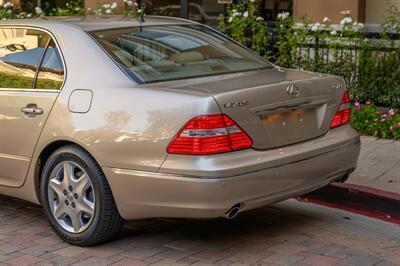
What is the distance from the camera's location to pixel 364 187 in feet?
20.5

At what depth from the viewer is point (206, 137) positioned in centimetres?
439

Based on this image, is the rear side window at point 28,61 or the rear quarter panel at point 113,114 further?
the rear side window at point 28,61

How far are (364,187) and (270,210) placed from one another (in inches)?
36.5

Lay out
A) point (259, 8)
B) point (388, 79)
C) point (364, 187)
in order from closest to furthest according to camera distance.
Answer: point (364, 187) → point (388, 79) → point (259, 8)

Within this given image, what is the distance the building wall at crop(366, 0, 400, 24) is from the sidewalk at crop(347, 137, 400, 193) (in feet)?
9.32

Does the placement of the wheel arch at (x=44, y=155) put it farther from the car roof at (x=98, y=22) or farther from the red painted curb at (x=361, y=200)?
the red painted curb at (x=361, y=200)

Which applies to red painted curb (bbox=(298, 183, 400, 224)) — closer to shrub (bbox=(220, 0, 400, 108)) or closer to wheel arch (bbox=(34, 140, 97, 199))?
wheel arch (bbox=(34, 140, 97, 199))

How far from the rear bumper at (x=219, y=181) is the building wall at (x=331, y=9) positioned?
5265mm

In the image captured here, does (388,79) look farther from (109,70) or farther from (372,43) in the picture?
→ (109,70)

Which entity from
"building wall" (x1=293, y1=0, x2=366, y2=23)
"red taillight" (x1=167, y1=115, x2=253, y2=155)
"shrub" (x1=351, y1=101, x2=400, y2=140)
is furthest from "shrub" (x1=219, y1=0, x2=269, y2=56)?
"red taillight" (x1=167, y1=115, x2=253, y2=155)

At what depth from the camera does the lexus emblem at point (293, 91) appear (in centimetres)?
482

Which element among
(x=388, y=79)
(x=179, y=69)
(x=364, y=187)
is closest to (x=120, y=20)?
(x=179, y=69)

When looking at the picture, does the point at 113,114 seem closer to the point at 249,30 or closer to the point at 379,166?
the point at 379,166

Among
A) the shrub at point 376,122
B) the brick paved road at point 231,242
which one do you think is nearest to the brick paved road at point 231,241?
the brick paved road at point 231,242
